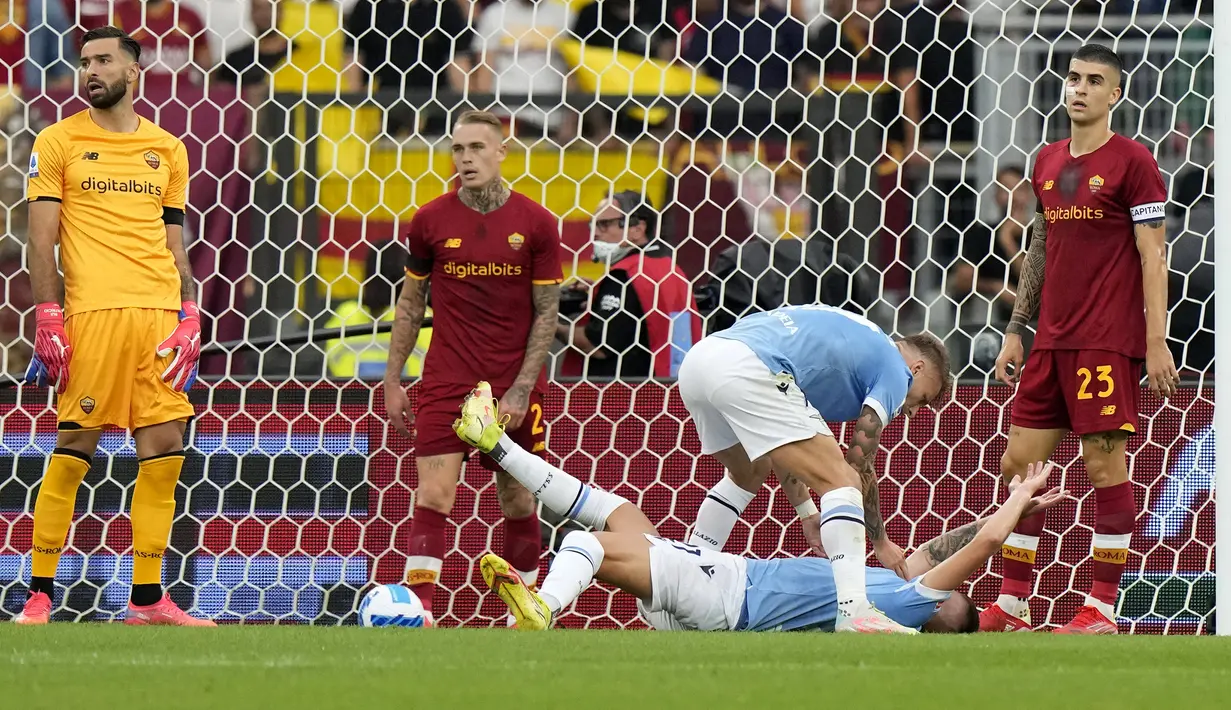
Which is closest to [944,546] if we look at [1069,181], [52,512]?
[1069,181]

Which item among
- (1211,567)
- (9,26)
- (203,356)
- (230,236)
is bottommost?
(1211,567)

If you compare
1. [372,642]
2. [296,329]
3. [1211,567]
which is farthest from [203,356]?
[1211,567]

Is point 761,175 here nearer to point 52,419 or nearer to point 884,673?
point 52,419

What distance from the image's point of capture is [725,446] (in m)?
5.37

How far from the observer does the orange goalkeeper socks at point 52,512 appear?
5156 mm

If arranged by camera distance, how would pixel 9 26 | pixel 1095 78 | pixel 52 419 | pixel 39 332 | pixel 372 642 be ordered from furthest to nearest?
pixel 9 26 < pixel 52 419 < pixel 1095 78 < pixel 39 332 < pixel 372 642

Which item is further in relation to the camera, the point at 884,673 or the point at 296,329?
the point at 296,329

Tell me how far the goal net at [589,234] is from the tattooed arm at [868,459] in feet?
3.23

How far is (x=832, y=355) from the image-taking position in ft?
16.5

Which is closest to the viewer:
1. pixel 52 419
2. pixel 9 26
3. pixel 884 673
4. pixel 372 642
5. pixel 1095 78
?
pixel 884 673

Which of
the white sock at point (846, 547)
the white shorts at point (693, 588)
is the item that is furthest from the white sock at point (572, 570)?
the white sock at point (846, 547)

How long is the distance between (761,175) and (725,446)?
1.57 metres

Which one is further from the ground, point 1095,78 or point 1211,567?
point 1095,78

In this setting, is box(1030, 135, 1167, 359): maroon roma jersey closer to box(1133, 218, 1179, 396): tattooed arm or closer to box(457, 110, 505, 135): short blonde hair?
box(1133, 218, 1179, 396): tattooed arm
